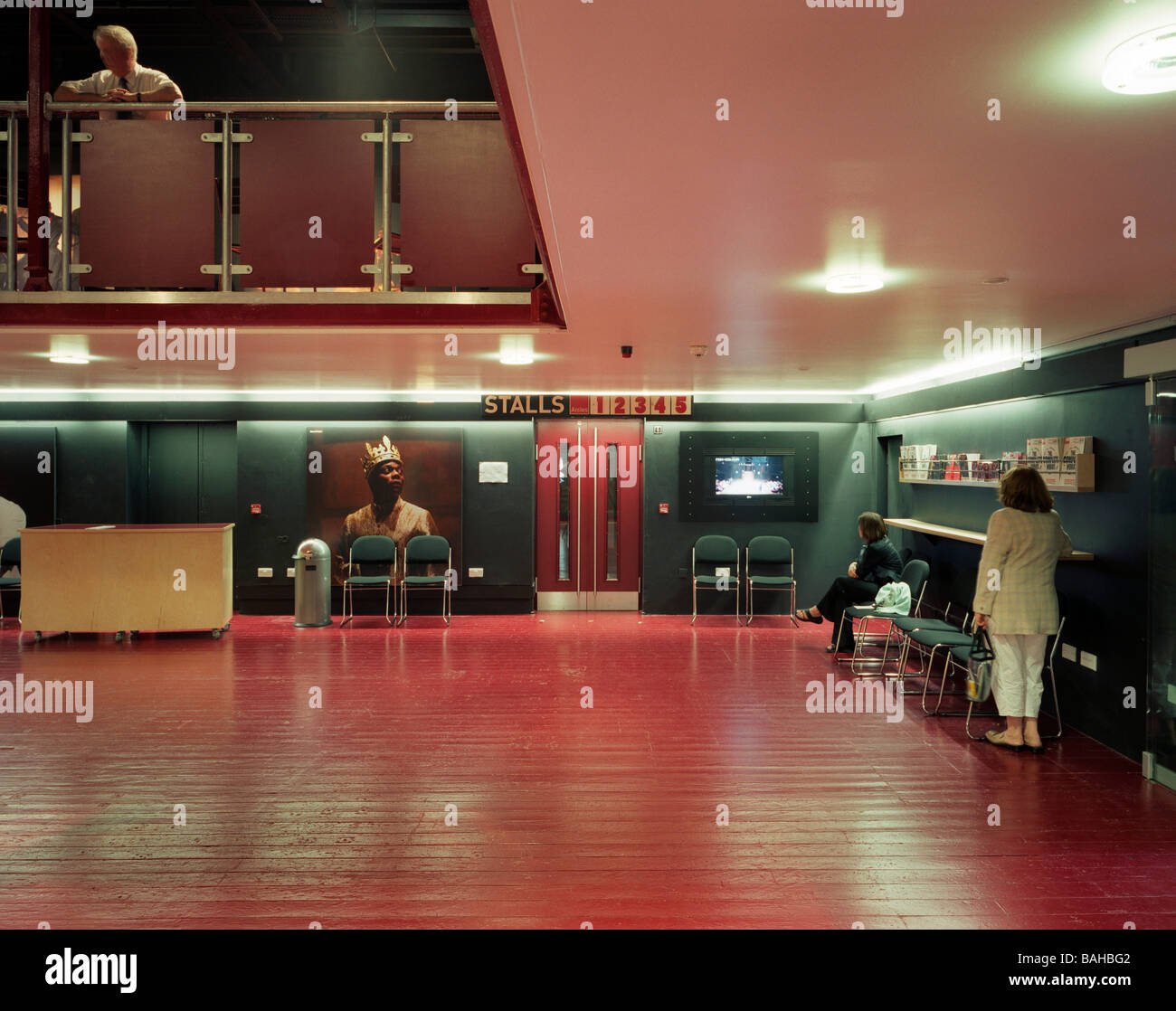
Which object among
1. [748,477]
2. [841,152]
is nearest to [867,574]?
[748,477]

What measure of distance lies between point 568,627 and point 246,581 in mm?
4402

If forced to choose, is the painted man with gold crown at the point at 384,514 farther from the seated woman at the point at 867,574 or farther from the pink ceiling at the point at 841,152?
the pink ceiling at the point at 841,152

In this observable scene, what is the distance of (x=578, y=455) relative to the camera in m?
11.3

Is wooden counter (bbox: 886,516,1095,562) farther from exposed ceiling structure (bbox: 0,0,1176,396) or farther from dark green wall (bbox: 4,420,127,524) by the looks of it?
dark green wall (bbox: 4,420,127,524)

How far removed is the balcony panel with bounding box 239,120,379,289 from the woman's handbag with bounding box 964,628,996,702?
191 inches

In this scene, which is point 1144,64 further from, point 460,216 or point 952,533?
point 952,533

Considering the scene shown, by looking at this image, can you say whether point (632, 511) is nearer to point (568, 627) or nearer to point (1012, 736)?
point (568, 627)

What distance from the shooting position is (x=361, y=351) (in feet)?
21.3

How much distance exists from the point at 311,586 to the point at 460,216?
6184 mm

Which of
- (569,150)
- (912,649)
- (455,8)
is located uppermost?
(455,8)

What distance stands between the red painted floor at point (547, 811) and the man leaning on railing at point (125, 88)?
173 inches

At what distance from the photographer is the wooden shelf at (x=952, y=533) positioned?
224 inches
